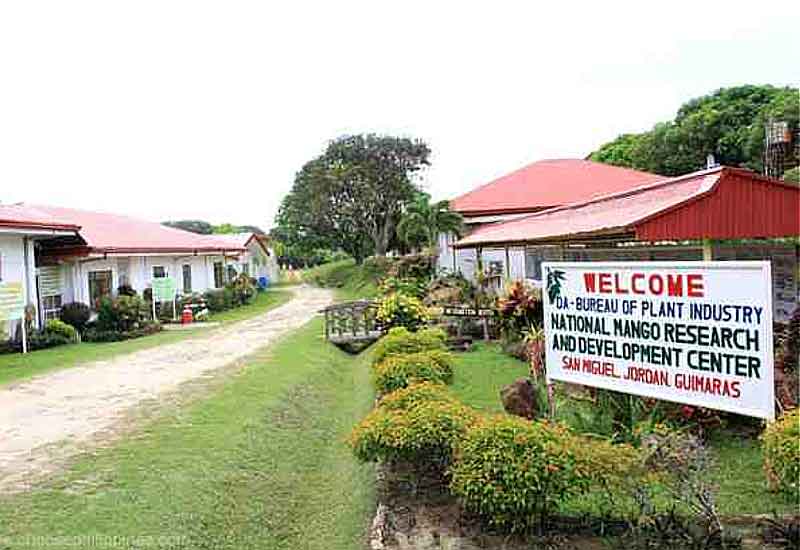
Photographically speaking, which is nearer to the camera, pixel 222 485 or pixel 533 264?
pixel 222 485

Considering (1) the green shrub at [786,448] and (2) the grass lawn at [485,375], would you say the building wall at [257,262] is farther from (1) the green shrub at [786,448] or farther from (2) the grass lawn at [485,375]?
(1) the green shrub at [786,448]

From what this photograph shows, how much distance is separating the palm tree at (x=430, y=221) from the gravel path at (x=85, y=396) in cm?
883

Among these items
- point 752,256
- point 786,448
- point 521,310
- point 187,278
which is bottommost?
point 786,448

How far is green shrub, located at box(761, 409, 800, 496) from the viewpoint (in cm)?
453

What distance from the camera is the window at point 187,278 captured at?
2903cm

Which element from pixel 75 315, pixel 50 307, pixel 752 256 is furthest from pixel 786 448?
pixel 50 307

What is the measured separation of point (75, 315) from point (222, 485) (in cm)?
1585

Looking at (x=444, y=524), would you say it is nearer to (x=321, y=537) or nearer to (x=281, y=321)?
(x=321, y=537)

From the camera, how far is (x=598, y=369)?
5.98m

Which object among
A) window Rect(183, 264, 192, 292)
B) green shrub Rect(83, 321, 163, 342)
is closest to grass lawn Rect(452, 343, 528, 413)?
green shrub Rect(83, 321, 163, 342)

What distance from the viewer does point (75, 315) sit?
20.3m

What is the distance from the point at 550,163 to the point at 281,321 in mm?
15556

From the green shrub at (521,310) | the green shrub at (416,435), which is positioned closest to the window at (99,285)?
the green shrub at (521,310)

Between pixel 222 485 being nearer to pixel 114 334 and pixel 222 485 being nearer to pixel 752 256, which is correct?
pixel 752 256
